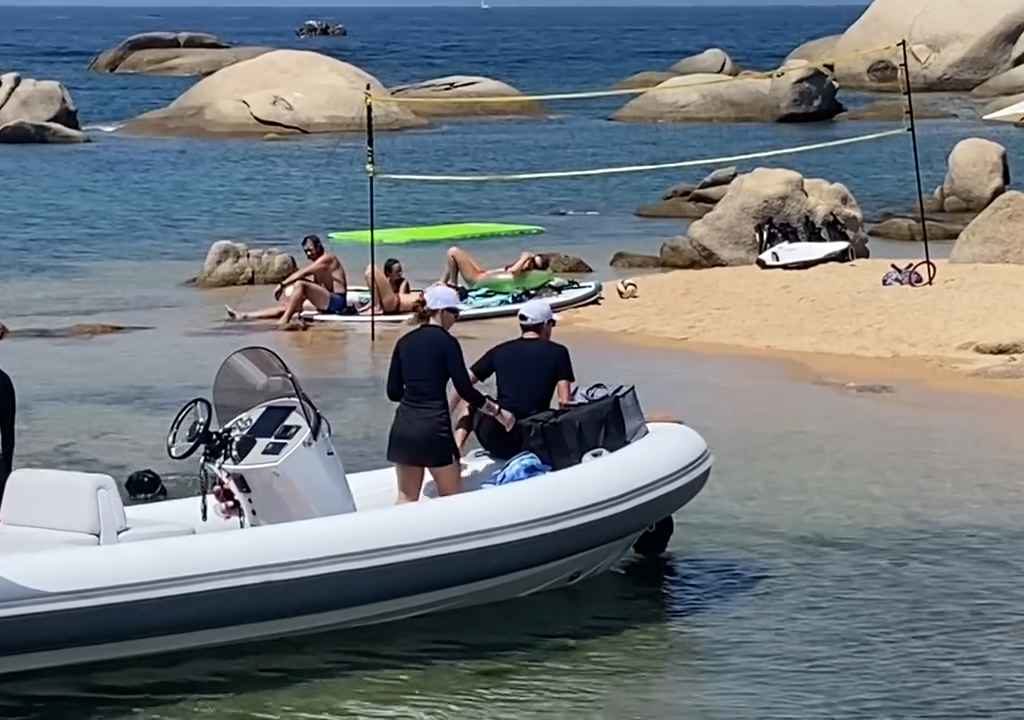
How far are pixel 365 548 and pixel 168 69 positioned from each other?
229ft

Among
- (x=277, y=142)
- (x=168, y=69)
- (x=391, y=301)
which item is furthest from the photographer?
(x=168, y=69)

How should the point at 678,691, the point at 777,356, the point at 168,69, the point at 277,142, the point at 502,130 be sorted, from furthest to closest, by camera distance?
1. the point at 168,69
2. the point at 502,130
3. the point at 277,142
4. the point at 777,356
5. the point at 678,691

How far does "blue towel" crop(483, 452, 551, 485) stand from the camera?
1038 cm

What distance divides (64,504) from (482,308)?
10470 mm

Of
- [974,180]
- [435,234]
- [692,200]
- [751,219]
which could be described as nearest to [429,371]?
[751,219]

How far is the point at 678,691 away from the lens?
9.15 meters

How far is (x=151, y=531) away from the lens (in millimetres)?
9477

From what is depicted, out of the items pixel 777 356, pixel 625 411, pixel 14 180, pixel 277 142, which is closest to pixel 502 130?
pixel 277 142

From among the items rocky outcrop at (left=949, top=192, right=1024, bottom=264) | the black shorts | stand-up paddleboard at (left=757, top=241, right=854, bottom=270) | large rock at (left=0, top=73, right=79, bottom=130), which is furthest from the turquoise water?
large rock at (left=0, top=73, right=79, bottom=130)

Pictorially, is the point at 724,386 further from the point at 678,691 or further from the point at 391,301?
the point at 678,691

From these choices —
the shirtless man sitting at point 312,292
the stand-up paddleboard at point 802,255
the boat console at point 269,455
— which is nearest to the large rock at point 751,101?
the stand-up paddleboard at point 802,255

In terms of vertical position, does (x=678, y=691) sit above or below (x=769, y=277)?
below

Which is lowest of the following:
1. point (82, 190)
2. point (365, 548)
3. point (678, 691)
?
point (678, 691)

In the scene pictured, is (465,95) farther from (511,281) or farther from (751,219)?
(511,281)
